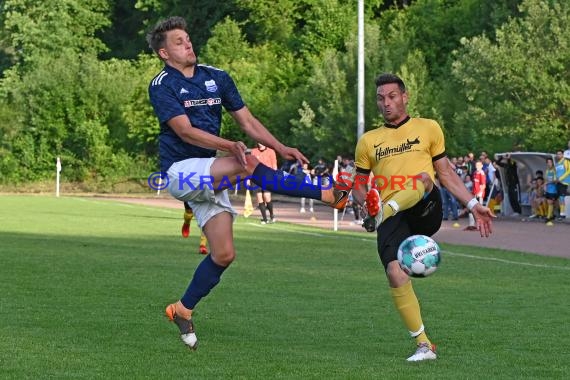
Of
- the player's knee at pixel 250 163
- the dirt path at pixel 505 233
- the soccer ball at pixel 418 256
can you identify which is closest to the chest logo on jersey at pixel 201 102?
the player's knee at pixel 250 163

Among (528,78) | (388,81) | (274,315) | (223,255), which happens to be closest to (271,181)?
(223,255)

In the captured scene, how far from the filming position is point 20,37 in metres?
80.4

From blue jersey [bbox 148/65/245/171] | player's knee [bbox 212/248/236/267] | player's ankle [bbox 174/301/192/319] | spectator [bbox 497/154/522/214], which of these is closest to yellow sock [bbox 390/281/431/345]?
player's knee [bbox 212/248/236/267]

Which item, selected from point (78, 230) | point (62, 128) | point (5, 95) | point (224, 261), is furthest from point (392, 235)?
point (5, 95)

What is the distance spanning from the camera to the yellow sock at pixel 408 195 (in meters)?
9.14

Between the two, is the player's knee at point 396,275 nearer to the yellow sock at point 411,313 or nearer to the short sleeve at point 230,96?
the yellow sock at point 411,313

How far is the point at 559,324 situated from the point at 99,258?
9.43 metres

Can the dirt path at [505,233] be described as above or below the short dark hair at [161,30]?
below

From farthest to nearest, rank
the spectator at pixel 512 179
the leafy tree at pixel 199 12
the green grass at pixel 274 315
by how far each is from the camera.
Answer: the leafy tree at pixel 199 12 < the spectator at pixel 512 179 < the green grass at pixel 274 315

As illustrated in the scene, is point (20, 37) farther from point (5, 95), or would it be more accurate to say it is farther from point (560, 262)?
point (560, 262)

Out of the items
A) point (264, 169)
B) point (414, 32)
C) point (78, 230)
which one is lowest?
point (78, 230)

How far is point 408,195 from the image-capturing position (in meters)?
9.16

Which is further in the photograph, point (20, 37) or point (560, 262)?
point (20, 37)

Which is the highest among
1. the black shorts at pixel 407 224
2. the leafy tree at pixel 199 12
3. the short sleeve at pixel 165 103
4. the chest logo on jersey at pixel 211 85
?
the leafy tree at pixel 199 12
